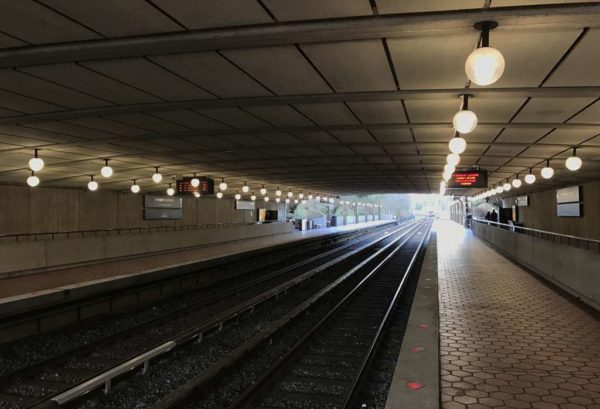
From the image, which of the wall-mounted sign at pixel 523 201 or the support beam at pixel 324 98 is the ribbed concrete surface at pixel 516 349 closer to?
the support beam at pixel 324 98

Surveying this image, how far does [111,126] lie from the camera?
28.9ft

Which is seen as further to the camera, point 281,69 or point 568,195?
point 568,195

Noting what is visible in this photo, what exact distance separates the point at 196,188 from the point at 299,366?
12061 mm

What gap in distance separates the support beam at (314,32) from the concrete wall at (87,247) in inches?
410

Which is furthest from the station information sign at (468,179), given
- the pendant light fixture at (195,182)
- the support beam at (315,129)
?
the pendant light fixture at (195,182)

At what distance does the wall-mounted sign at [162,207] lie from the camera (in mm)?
23469

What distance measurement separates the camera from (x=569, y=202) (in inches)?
760

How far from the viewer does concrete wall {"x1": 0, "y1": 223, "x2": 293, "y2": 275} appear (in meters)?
13.4

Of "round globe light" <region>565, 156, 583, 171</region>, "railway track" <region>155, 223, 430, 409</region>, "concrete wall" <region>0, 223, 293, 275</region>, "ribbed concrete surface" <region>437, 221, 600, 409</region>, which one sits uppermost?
"round globe light" <region>565, 156, 583, 171</region>

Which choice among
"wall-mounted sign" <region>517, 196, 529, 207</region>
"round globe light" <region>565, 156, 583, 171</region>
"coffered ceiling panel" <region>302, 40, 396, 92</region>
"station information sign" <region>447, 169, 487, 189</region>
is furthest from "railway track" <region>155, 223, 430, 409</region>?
"wall-mounted sign" <region>517, 196, 529, 207</region>

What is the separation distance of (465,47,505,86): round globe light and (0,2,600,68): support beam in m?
0.39

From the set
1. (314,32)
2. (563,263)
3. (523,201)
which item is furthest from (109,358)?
(523,201)

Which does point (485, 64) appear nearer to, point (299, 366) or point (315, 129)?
point (299, 366)

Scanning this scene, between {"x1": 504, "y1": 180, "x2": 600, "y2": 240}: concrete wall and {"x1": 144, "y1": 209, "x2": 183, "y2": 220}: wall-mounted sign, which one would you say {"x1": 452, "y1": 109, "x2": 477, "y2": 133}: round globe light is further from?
{"x1": 144, "y1": 209, "x2": 183, "y2": 220}: wall-mounted sign
